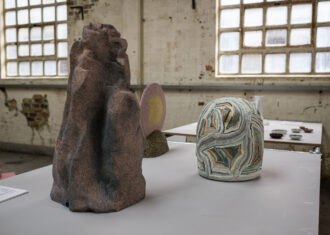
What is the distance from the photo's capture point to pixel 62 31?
16.6 ft

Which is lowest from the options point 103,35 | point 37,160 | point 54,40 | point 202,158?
point 37,160

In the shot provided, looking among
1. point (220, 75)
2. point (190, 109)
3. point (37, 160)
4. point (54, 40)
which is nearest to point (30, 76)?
point (54, 40)

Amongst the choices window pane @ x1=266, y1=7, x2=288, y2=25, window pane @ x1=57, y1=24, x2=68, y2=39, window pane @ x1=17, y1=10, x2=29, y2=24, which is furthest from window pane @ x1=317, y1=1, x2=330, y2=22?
window pane @ x1=17, y1=10, x2=29, y2=24

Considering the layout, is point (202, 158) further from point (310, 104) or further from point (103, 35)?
point (310, 104)

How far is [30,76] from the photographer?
542 centimetres

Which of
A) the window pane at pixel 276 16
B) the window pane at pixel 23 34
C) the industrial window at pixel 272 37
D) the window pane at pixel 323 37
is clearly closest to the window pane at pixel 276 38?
the industrial window at pixel 272 37

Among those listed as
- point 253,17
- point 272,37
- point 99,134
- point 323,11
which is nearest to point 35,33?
point 253,17

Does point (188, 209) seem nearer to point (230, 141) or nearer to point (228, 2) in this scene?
point (230, 141)

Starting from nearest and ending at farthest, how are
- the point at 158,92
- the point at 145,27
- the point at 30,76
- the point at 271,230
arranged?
1. the point at 271,230
2. the point at 158,92
3. the point at 145,27
4. the point at 30,76

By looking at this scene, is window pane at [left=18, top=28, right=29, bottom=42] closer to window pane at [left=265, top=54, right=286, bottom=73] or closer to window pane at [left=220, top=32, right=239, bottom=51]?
window pane at [left=220, top=32, right=239, bottom=51]

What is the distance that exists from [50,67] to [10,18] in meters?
A: 1.18

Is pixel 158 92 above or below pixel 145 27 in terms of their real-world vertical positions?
below

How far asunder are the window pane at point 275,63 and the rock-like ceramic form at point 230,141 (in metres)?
2.73

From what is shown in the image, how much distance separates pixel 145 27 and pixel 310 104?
91.8 inches
